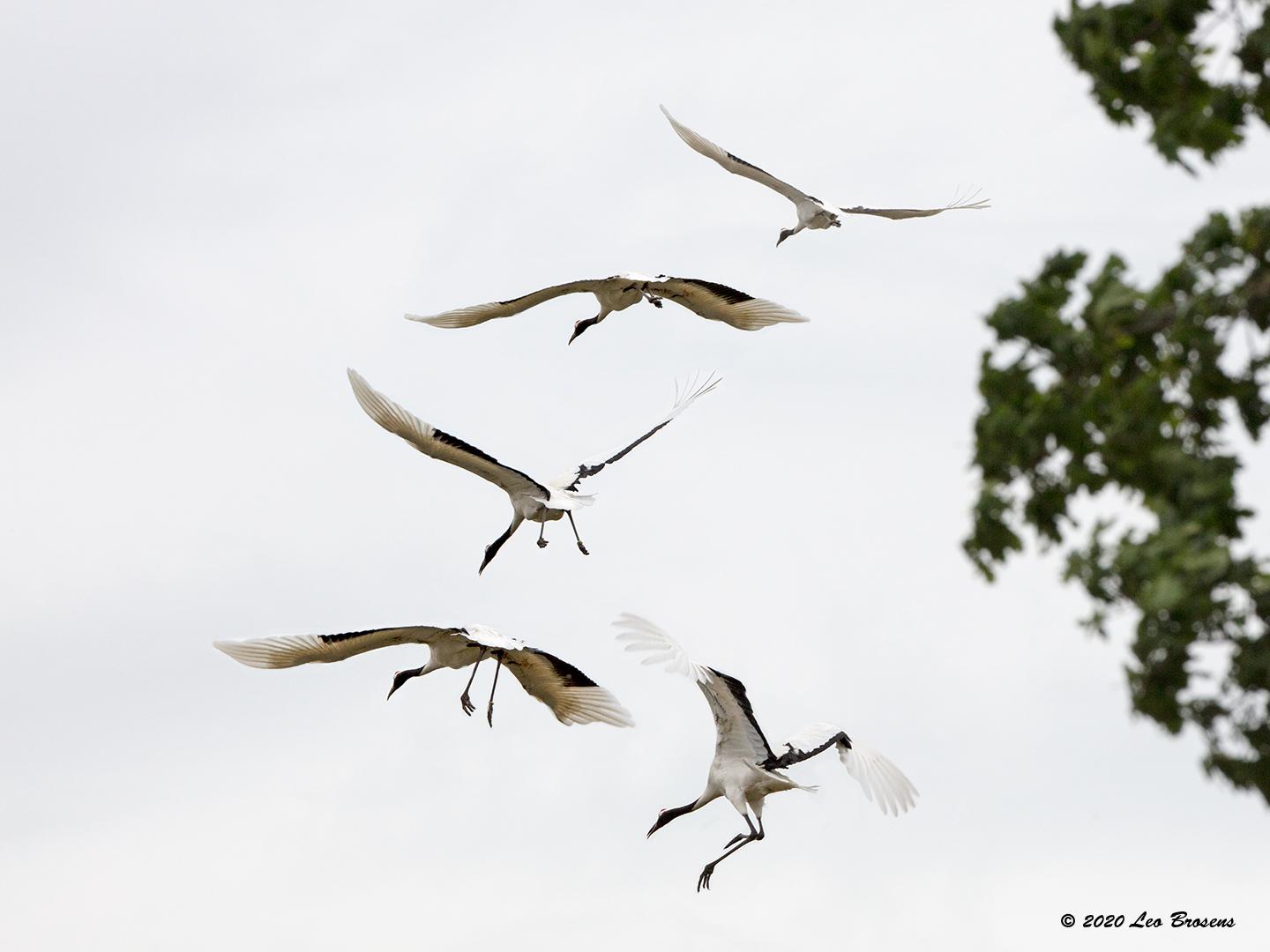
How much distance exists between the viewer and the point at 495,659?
2500 centimetres

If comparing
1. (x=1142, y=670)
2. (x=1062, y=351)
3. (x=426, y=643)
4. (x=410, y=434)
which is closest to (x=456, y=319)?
(x=410, y=434)

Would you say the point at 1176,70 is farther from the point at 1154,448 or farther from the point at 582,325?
the point at 582,325

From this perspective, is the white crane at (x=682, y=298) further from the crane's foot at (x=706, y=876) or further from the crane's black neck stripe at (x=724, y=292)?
the crane's foot at (x=706, y=876)

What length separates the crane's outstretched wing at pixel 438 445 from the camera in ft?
75.9

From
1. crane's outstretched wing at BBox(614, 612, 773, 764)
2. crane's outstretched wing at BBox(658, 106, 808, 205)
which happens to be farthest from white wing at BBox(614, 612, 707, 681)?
crane's outstretched wing at BBox(658, 106, 808, 205)

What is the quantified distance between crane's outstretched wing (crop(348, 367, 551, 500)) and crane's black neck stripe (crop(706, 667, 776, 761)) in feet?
13.0

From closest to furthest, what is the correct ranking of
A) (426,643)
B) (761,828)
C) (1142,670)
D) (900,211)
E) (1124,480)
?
(1142,670) < (1124,480) < (761,828) < (426,643) < (900,211)

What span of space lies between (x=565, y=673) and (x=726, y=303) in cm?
511

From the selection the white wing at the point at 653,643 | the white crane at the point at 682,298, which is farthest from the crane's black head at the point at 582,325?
the white wing at the point at 653,643

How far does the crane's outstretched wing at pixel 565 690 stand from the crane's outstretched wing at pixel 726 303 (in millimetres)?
4961

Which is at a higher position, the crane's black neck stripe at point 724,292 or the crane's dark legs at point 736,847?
the crane's black neck stripe at point 724,292

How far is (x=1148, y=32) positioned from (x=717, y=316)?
427 inches

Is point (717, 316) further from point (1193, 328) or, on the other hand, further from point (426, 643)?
point (1193, 328)

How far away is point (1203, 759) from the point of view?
1518 centimetres
